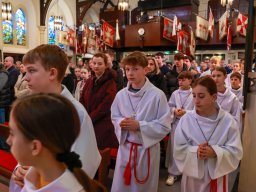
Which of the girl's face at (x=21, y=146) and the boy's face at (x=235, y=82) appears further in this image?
the boy's face at (x=235, y=82)

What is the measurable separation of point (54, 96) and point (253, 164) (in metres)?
2.68

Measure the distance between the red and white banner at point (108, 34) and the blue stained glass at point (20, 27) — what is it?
209 inches

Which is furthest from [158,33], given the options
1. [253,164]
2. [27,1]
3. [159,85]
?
[253,164]

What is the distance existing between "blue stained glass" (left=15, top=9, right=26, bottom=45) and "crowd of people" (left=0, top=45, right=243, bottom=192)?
46.1 feet

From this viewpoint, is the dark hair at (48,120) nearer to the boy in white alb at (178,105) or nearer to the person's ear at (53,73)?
the person's ear at (53,73)

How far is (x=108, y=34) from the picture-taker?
14.8 meters

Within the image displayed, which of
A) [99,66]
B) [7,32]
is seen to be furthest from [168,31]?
[99,66]

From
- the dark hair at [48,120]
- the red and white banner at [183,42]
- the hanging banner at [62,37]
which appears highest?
the hanging banner at [62,37]

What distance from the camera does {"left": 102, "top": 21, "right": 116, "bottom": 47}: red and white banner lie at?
14.6 m

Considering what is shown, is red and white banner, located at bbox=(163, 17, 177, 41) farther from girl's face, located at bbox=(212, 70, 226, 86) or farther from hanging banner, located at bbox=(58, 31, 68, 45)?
girl's face, located at bbox=(212, 70, 226, 86)

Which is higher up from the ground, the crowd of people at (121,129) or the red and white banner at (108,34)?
the red and white banner at (108,34)

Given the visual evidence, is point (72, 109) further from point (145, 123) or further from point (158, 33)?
point (158, 33)

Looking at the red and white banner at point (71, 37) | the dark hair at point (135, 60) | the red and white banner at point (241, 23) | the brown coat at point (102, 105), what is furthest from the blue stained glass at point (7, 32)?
the dark hair at point (135, 60)

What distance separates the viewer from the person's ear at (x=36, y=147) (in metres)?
1.06
